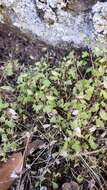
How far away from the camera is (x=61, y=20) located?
2.60m

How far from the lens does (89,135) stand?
2.28 meters

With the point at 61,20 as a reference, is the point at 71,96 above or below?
below

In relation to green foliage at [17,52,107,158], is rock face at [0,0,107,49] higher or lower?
Result: higher

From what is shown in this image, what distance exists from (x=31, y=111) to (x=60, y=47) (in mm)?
508

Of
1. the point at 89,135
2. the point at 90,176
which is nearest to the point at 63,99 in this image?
the point at 89,135

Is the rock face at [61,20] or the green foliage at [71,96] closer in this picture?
the green foliage at [71,96]

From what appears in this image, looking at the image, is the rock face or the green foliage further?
the rock face

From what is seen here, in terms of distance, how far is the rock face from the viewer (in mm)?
2465

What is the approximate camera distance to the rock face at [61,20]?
8.09ft

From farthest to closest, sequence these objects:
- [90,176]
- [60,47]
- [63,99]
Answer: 1. [60,47]
2. [63,99]
3. [90,176]

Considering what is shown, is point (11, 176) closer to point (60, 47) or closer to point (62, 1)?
point (60, 47)

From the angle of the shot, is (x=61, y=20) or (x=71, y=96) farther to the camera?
(x=61, y=20)

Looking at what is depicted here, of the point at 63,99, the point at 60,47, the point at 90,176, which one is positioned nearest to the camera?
the point at 90,176

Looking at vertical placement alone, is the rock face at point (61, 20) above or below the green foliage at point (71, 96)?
above
